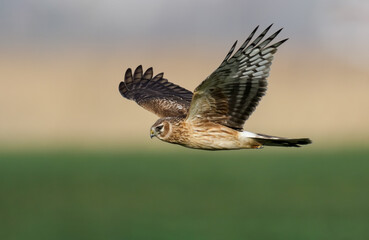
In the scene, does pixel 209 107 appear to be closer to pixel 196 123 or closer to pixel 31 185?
pixel 196 123

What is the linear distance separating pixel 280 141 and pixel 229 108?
1.65 ft

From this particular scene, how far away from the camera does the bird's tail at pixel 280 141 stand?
8.12 meters

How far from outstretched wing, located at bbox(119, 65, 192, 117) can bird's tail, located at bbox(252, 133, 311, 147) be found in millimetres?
1262

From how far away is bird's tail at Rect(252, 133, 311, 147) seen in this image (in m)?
8.12

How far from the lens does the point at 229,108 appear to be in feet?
27.7

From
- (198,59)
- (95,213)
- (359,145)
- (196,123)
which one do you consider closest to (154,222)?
(95,213)

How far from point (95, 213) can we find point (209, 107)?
17712 millimetres

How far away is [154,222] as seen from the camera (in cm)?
2328

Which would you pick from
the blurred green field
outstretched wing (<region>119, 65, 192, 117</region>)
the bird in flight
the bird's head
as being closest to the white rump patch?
the bird in flight

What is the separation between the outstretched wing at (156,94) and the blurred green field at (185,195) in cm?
868

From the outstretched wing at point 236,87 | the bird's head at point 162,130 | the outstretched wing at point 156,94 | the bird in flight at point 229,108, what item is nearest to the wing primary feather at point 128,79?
the outstretched wing at point 156,94

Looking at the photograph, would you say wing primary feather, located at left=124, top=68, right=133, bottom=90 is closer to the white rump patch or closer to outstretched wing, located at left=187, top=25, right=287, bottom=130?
outstretched wing, located at left=187, top=25, right=287, bottom=130

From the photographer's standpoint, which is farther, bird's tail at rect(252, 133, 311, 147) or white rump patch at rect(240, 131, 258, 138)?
white rump patch at rect(240, 131, 258, 138)

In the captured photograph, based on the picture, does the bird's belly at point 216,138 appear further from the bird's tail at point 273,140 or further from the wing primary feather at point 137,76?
the wing primary feather at point 137,76
